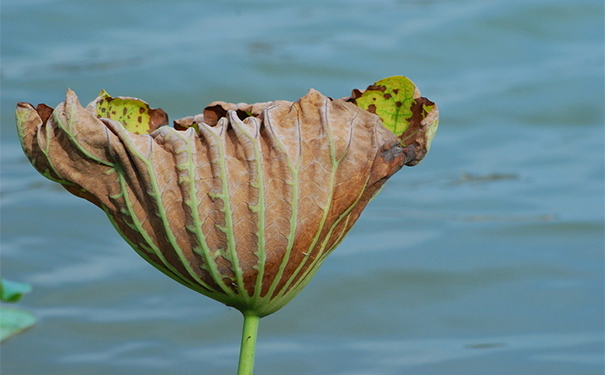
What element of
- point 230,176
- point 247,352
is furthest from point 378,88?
point 247,352

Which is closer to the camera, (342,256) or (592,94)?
(342,256)

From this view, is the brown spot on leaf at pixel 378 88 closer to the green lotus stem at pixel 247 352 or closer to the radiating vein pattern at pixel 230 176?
the radiating vein pattern at pixel 230 176

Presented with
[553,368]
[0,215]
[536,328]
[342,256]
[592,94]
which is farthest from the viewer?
[592,94]

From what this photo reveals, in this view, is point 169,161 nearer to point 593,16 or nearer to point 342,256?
point 342,256

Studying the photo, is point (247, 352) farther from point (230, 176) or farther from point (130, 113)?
point (130, 113)

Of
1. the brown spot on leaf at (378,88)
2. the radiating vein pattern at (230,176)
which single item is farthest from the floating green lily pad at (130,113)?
the brown spot on leaf at (378,88)

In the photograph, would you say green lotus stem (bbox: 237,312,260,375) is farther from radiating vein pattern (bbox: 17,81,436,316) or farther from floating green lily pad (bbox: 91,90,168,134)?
floating green lily pad (bbox: 91,90,168,134)

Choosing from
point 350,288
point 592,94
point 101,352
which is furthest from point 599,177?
point 101,352

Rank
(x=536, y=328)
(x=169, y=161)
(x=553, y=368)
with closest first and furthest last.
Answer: (x=169, y=161) < (x=553, y=368) < (x=536, y=328)
